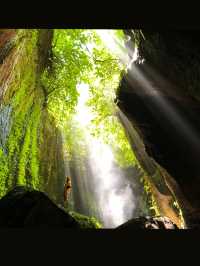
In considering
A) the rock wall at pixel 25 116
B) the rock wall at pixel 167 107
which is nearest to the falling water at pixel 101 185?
the rock wall at pixel 25 116

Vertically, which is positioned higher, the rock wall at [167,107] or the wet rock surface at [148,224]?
the rock wall at [167,107]

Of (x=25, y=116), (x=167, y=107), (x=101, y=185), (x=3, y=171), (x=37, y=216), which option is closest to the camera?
(x=37, y=216)

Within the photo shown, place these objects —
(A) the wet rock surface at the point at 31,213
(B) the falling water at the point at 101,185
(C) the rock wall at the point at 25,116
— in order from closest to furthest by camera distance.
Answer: (A) the wet rock surface at the point at 31,213 < (C) the rock wall at the point at 25,116 < (B) the falling water at the point at 101,185

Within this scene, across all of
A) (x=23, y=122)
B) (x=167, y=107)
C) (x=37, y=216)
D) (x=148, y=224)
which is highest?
(x=23, y=122)

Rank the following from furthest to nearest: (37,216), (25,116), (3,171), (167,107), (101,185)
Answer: (101,185), (25,116), (3,171), (167,107), (37,216)

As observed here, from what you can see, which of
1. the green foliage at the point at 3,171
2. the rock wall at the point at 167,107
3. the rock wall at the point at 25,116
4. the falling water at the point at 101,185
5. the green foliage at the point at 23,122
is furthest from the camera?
the falling water at the point at 101,185

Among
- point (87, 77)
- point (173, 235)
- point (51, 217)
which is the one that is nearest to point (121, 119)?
point (87, 77)

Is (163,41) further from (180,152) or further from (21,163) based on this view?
(21,163)

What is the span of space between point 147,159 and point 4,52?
26.3 ft

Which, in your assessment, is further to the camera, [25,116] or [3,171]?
[25,116]

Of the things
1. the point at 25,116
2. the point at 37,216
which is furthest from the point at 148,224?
the point at 25,116

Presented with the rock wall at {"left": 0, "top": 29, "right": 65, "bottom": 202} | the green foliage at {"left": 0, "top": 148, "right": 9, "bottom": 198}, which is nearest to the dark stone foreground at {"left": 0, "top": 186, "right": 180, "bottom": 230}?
the rock wall at {"left": 0, "top": 29, "right": 65, "bottom": 202}

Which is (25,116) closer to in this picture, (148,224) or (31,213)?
(31,213)

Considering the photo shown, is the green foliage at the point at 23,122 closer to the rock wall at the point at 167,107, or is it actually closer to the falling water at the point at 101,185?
the rock wall at the point at 167,107
